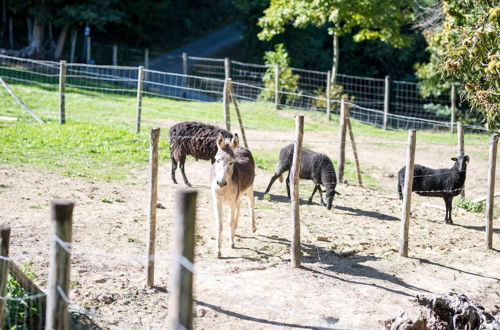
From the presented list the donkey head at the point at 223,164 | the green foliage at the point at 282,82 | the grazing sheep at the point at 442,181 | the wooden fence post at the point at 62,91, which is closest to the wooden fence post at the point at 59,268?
the donkey head at the point at 223,164

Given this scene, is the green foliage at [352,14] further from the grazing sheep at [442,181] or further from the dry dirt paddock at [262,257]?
the grazing sheep at [442,181]

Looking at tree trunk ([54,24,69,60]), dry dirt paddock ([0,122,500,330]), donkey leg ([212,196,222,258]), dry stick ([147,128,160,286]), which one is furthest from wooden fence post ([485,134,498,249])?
tree trunk ([54,24,69,60])

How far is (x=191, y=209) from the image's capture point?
4.14 metres

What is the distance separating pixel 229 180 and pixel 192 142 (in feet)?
12.5

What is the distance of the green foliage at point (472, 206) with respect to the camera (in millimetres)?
13805

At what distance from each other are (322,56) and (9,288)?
24739 mm

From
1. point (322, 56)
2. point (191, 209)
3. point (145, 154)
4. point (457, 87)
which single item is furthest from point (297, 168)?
point (322, 56)

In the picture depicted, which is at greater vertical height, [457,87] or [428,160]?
[457,87]

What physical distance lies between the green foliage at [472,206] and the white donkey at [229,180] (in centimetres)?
508

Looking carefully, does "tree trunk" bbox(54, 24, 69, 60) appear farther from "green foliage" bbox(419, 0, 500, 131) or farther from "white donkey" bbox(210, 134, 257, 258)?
"white donkey" bbox(210, 134, 257, 258)

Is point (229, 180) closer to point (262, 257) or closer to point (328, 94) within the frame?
point (262, 257)

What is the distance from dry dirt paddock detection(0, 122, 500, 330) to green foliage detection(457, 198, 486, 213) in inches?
13.8

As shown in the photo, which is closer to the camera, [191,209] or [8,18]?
[191,209]

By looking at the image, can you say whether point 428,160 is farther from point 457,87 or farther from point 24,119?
point 24,119
